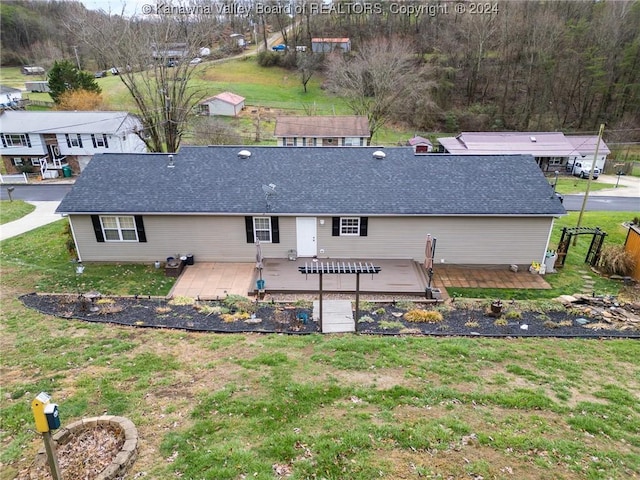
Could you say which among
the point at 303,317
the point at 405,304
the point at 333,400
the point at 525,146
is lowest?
the point at 525,146

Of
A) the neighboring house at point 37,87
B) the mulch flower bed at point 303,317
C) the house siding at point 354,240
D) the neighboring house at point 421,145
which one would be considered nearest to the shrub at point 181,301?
the mulch flower bed at point 303,317

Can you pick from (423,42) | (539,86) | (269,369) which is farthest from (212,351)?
(423,42)

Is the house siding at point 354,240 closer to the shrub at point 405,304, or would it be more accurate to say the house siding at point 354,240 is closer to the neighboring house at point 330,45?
the shrub at point 405,304

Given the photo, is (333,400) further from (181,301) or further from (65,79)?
(65,79)

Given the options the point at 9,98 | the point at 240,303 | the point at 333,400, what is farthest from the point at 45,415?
the point at 9,98

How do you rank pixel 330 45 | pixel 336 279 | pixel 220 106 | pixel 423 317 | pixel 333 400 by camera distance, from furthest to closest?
pixel 330 45 < pixel 220 106 < pixel 336 279 < pixel 423 317 < pixel 333 400

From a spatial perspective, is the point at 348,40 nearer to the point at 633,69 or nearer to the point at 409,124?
the point at 409,124
